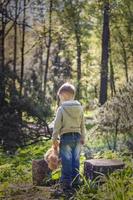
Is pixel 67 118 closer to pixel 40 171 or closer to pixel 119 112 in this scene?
pixel 40 171

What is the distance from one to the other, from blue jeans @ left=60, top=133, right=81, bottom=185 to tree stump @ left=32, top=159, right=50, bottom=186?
2.72ft

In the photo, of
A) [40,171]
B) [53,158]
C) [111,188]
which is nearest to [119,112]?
[40,171]

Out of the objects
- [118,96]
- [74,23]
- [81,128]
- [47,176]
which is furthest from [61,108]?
[74,23]

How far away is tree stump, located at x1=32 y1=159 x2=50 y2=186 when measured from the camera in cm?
996

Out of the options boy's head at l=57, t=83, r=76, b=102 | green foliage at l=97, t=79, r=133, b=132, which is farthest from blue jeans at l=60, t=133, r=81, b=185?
green foliage at l=97, t=79, r=133, b=132

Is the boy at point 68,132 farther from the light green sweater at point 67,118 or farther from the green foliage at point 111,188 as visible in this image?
the green foliage at point 111,188

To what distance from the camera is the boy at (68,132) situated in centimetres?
908

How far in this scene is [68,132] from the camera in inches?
361

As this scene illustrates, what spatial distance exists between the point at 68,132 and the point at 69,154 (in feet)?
1.17

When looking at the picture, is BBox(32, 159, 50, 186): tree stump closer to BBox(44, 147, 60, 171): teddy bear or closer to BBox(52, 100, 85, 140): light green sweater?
BBox(44, 147, 60, 171): teddy bear

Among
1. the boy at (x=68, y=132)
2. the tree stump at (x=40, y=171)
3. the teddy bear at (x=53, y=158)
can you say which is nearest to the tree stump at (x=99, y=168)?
the boy at (x=68, y=132)

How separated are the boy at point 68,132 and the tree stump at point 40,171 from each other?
830 millimetres

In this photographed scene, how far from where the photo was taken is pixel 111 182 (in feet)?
25.7

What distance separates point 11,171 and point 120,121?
3.46 metres
